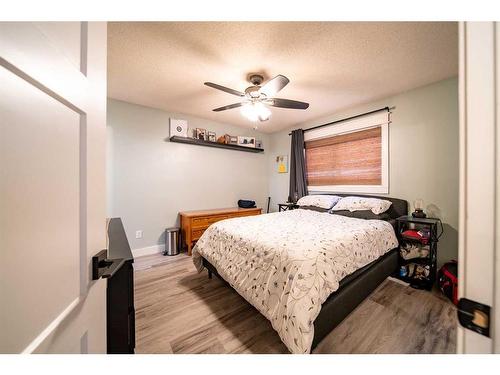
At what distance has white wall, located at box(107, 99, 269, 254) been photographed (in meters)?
2.88

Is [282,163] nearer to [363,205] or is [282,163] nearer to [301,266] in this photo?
[363,205]

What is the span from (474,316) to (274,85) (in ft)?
6.29

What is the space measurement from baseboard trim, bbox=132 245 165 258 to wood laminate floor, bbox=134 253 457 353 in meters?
0.94

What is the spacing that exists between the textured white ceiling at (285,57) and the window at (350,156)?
0.49 metres

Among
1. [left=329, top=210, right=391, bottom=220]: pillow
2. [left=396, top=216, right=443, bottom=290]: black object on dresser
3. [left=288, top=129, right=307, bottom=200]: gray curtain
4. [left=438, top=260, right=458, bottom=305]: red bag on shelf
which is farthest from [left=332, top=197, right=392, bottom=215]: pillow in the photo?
[left=288, top=129, right=307, bottom=200]: gray curtain

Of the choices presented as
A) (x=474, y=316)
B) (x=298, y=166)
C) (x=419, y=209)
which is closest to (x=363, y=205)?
(x=419, y=209)

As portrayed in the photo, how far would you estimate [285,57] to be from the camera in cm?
185

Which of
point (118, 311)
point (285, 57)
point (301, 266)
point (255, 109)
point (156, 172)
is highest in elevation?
point (285, 57)

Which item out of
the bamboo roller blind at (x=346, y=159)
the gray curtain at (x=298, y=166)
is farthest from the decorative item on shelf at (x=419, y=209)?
the gray curtain at (x=298, y=166)

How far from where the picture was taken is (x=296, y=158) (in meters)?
3.89

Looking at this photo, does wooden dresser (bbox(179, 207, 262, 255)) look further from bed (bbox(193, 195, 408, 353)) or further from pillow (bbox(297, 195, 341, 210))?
pillow (bbox(297, 195, 341, 210))

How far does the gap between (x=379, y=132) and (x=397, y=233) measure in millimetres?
1543

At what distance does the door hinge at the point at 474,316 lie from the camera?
0.41 meters
